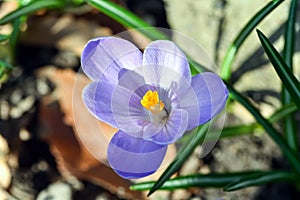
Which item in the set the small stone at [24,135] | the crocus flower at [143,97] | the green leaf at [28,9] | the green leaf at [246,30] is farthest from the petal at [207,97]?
the small stone at [24,135]

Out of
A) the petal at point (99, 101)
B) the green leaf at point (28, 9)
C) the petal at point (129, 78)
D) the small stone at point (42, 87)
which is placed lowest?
the small stone at point (42, 87)

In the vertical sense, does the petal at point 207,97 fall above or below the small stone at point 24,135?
above

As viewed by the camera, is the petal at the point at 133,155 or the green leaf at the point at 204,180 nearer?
the petal at the point at 133,155

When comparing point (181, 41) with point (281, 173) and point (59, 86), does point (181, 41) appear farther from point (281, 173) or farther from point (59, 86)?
point (281, 173)

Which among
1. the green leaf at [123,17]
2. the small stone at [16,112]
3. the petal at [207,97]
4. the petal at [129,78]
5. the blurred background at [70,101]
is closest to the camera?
the petal at [207,97]

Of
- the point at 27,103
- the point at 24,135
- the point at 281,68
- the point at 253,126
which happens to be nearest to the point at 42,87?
the point at 27,103

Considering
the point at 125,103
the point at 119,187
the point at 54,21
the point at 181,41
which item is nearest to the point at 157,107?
the point at 125,103

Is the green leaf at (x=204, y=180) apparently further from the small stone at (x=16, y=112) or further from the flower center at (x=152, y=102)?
the small stone at (x=16, y=112)

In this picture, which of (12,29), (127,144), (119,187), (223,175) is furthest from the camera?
(12,29)
